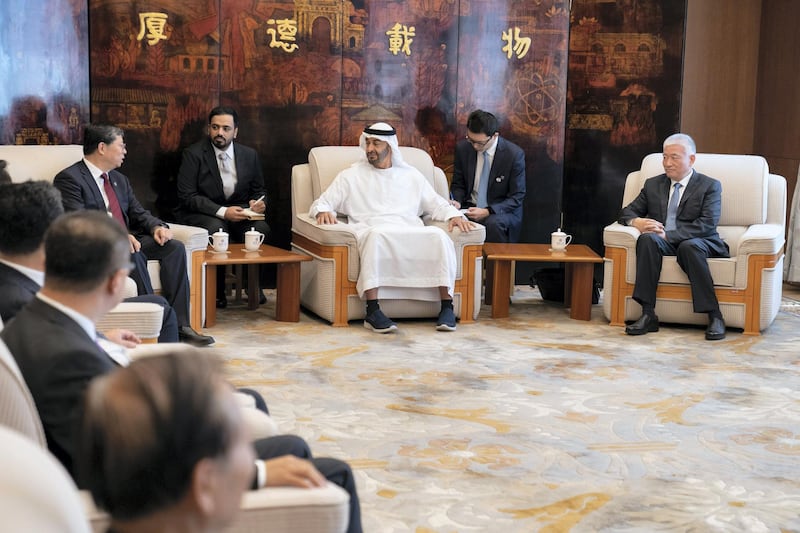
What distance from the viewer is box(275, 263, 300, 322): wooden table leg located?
6797mm

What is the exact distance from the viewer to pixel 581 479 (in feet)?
12.9

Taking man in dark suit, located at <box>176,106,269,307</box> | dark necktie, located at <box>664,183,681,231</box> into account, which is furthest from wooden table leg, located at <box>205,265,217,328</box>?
dark necktie, located at <box>664,183,681,231</box>

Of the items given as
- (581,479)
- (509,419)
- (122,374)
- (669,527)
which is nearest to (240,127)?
(509,419)

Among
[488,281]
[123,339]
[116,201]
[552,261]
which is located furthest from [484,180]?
[123,339]

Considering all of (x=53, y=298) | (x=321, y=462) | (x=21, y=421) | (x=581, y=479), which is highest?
(x=53, y=298)

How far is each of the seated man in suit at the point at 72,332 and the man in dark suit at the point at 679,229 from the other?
439cm

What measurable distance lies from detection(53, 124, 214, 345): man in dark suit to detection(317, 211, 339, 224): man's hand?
102cm

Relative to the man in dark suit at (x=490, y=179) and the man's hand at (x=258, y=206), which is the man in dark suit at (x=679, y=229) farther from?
the man's hand at (x=258, y=206)

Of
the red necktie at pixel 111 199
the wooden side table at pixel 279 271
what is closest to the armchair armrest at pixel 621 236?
the wooden side table at pixel 279 271

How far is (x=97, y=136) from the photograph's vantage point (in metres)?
6.02

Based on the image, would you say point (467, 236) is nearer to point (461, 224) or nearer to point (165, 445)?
point (461, 224)

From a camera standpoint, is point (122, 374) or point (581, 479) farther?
point (581, 479)

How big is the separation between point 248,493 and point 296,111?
5.75m

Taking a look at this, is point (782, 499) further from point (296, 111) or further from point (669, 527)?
point (296, 111)
